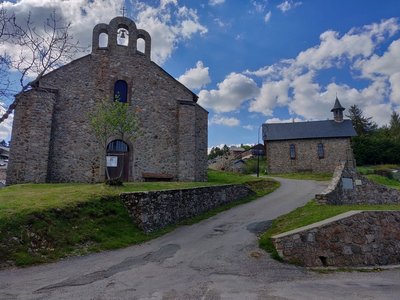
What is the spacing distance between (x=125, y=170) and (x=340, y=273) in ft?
50.1

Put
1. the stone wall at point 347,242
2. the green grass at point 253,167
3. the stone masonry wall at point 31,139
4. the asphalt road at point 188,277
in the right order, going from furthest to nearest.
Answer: the green grass at point 253,167 → the stone masonry wall at point 31,139 → the stone wall at point 347,242 → the asphalt road at point 188,277

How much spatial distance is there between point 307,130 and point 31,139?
3472cm

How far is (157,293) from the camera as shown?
615cm

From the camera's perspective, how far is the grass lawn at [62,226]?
8164 millimetres

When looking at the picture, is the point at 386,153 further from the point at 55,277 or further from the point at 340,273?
the point at 55,277

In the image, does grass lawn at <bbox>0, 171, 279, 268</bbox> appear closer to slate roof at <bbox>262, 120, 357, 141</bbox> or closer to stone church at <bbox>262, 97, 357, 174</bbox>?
stone church at <bbox>262, 97, 357, 174</bbox>

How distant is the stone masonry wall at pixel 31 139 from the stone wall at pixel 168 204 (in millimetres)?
9263

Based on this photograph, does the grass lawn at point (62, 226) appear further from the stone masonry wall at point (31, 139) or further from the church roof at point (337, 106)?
the church roof at point (337, 106)

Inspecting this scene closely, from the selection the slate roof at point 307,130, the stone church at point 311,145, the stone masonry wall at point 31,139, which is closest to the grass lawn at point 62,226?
the stone masonry wall at point 31,139

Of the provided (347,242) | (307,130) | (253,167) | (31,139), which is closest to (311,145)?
(307,130)

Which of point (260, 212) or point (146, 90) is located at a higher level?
point (146, 90)

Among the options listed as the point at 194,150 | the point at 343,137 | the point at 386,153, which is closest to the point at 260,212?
the point at 194,150

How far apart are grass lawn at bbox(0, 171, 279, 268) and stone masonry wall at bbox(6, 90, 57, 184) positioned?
734 cm

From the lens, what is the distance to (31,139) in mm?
18406
